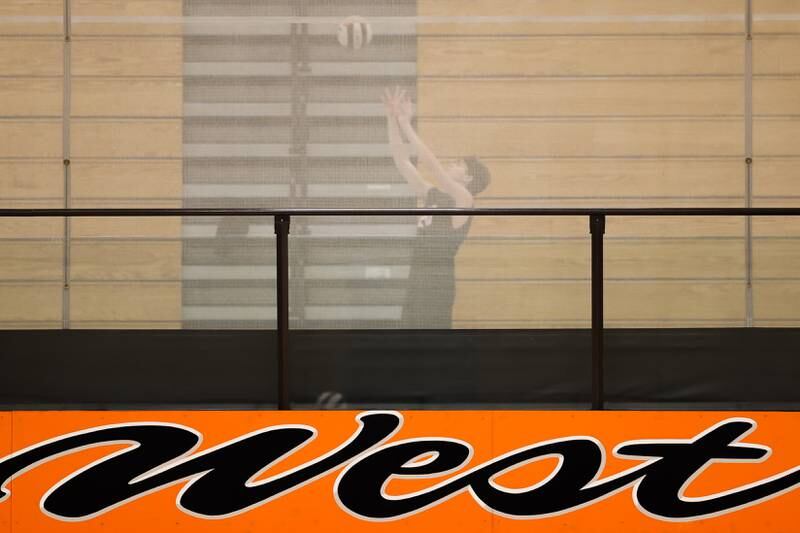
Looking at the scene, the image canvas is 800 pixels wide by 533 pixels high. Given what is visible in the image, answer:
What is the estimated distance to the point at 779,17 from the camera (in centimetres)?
381

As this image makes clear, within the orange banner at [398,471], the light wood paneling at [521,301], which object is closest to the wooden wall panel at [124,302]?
the orange banner at [398,471]

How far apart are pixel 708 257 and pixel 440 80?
4.69 feet

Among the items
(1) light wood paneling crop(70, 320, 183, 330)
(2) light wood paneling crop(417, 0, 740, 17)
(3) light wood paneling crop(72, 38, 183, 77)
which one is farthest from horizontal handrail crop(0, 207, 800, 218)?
(2) light wood paneling crop(417, 0, 740, 17)

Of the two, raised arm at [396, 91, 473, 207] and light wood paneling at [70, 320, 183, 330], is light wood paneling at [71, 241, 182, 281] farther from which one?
raised arm at [396, 91, 473, 207]

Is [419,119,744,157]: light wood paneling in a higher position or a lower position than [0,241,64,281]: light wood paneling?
higher

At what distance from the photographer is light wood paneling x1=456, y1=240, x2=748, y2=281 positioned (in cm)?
315

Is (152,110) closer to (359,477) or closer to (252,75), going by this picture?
(252,75)

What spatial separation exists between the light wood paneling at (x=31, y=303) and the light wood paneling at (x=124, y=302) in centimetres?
6

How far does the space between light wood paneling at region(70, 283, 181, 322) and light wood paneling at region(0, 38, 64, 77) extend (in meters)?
1.15

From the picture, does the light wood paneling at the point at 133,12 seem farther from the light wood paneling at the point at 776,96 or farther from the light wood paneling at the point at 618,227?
the light wood paneling at the point at 776,96

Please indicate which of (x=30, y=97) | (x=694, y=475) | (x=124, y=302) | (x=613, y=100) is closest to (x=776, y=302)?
(x=694, y=475)

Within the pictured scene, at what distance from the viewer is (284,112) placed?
12.4 ft

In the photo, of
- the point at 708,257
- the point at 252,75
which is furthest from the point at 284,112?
the point at 708,257

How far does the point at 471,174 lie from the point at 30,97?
1.99m
